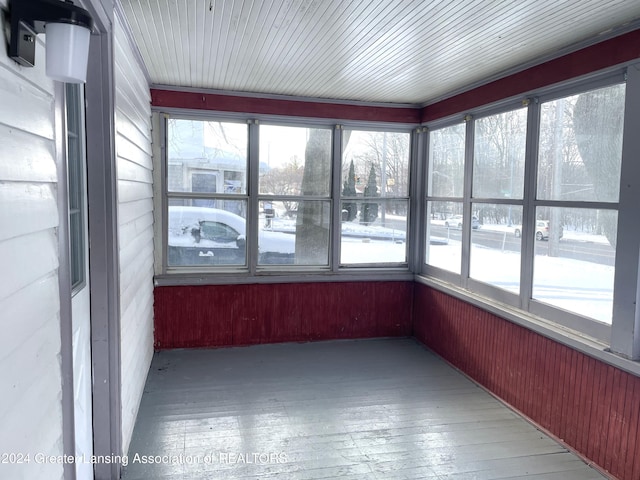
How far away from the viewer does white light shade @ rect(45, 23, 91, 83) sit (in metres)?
1.21

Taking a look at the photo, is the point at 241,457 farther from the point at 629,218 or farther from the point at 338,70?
the point at 338,70

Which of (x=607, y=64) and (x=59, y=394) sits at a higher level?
(x=607, y=64)

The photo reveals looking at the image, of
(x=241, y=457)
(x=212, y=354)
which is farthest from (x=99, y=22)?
(x=212, y=354)

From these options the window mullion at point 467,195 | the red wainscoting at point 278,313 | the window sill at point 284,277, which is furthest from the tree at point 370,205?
the window mullion at point 467,195

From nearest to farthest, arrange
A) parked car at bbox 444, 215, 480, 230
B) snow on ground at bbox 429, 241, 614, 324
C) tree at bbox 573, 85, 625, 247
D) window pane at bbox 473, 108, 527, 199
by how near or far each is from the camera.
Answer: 1. tree at bbox 573, 85, 625, 247
2. snow on ground at bbox 429, 241, 614, 324
3. window pane at bbox 473, 108, 527, 199
4. parked car at bbox 444, 215, 480, 230

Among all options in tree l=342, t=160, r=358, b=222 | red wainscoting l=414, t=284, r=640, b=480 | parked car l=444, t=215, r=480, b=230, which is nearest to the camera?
red wainscoting l=414, t=284, r=640, b=480

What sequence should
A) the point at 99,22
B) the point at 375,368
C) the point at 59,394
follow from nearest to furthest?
the point at 59,394 → the point at 99,22 → the point at 375,368

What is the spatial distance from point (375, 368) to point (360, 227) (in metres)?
1.58

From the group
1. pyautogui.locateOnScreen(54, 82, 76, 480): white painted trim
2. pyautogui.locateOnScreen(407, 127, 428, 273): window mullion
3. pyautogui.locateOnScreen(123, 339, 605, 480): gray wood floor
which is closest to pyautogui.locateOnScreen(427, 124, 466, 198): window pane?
pyautogui.locateOnScreen(407, 127, 428, 273): window mullion

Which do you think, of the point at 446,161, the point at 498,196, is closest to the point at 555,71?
the point at 498,196

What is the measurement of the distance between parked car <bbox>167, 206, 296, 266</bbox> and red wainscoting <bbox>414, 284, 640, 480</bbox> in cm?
209

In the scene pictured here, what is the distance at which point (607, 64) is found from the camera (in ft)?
9.30

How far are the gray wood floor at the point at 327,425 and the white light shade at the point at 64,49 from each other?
226cm

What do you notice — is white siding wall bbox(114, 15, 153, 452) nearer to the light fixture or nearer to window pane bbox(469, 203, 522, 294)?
the light fixture
